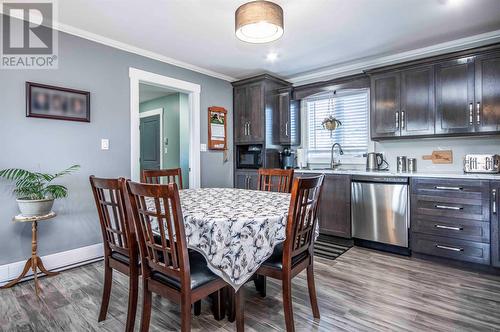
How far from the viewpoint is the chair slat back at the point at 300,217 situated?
59.7 inches

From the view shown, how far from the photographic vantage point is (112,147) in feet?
10.2

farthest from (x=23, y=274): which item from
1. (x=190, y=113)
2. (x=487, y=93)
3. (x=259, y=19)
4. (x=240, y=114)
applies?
(x=487, y=93)

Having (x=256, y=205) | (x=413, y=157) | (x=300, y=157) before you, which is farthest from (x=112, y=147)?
(x=413, y=157)

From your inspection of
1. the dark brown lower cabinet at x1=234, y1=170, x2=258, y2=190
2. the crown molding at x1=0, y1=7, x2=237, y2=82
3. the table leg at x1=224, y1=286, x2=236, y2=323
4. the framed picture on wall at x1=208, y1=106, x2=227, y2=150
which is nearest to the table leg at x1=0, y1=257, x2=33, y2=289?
the table leg at x1=224, y1=286, x2=236, y2=323

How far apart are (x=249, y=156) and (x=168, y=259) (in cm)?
307

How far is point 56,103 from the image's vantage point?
2.68 meters

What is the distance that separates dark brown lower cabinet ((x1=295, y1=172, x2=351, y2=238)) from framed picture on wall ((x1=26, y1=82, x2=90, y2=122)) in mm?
2967

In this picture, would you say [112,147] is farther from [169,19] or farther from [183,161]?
[183,161]

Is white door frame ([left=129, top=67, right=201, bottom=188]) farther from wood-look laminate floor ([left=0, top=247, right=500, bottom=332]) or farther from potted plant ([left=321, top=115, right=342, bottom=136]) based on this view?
potted plant ([left=321, top=115, right=342, bottom=136])

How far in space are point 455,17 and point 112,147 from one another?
149 inches

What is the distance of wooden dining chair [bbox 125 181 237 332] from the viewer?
50.2 inches

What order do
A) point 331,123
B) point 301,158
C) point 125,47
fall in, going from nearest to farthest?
point 125,47 < point 331,123 < point 301,158

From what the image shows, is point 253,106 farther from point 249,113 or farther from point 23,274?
point 23,274

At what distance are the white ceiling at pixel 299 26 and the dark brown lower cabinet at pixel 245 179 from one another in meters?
1.69
